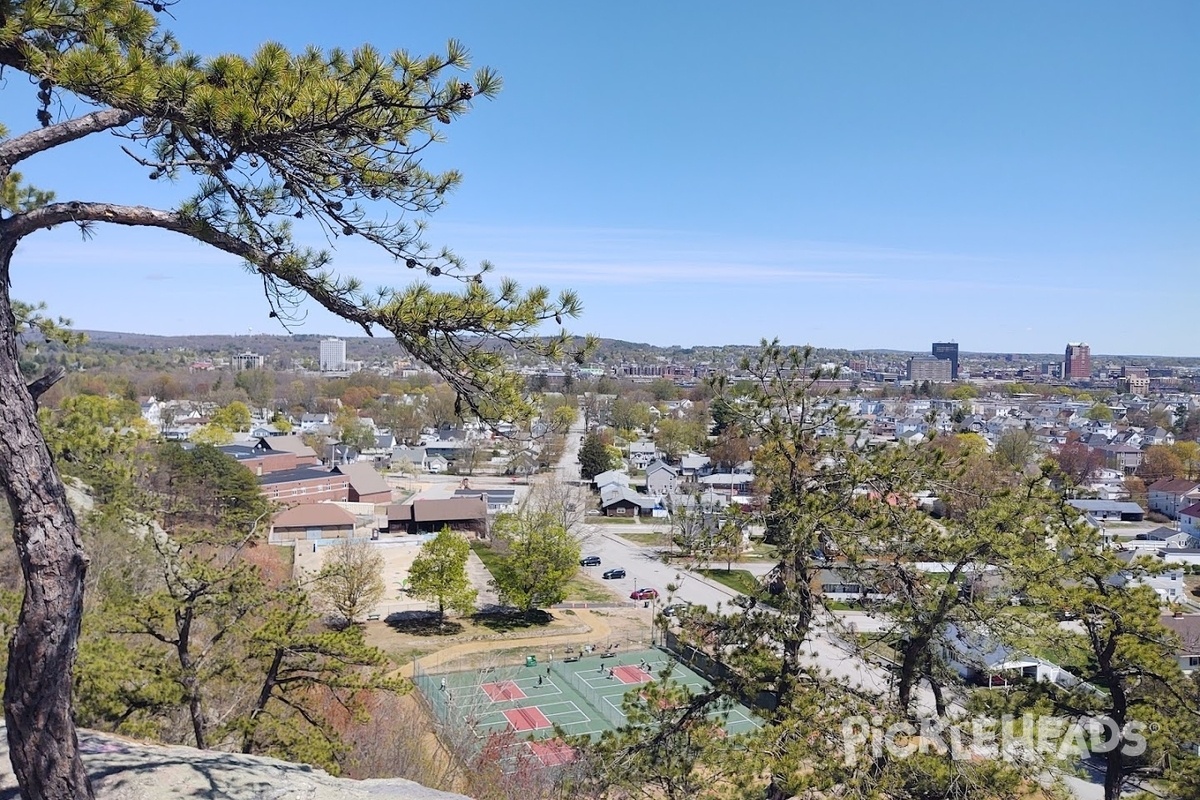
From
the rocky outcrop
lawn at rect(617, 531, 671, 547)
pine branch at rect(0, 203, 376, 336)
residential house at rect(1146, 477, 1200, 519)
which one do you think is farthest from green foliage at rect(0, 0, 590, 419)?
residential house at rect(1146, 477, 1200, 519)

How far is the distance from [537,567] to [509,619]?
1574 mm

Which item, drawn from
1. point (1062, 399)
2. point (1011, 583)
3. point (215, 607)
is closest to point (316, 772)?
point (215, 607)

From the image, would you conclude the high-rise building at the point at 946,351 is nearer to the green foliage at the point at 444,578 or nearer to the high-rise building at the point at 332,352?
the high-rise building at the point at 332,352

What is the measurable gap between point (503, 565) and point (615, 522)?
1154cm

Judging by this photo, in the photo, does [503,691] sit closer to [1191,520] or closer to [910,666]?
[910,666]

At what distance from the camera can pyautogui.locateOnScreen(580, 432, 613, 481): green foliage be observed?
36.6 meters

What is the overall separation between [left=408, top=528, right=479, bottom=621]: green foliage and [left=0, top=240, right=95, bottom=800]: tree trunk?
15285 mm

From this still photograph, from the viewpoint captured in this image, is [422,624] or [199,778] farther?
[422,624]

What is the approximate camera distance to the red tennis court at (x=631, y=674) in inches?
569

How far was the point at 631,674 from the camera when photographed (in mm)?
14781

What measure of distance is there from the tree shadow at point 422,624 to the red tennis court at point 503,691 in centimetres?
382

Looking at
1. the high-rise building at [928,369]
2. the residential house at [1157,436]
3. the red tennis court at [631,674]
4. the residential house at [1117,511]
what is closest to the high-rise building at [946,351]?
the high-rise building at [928,369]

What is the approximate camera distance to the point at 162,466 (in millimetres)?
21875

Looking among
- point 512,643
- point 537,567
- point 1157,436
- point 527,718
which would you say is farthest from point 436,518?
point 1157,436
